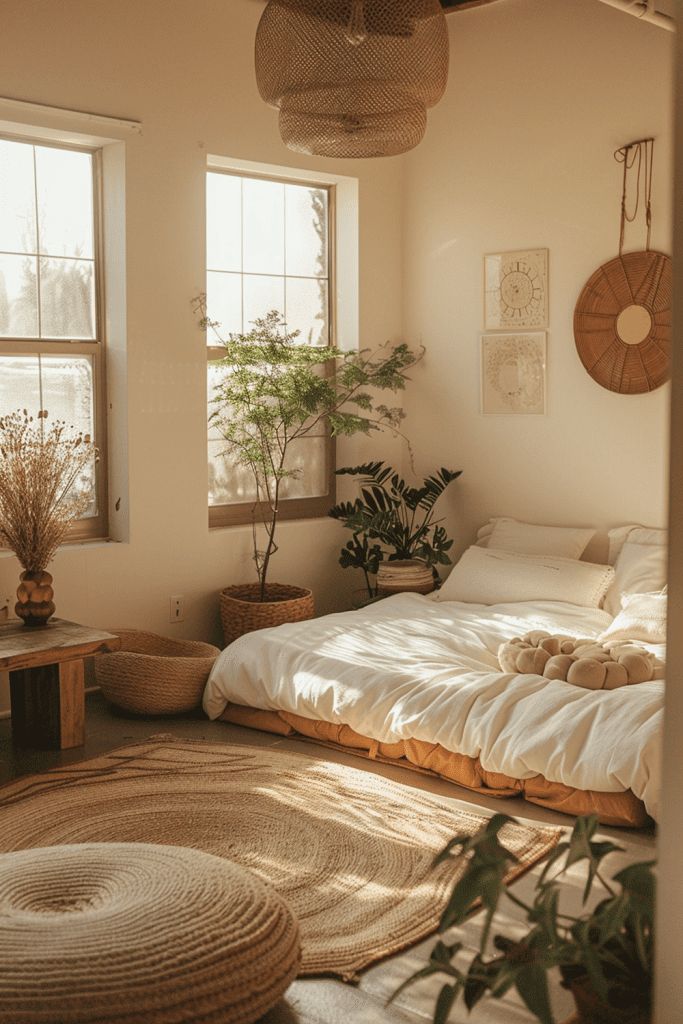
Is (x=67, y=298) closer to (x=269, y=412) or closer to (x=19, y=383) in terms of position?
(x=19, y=383)

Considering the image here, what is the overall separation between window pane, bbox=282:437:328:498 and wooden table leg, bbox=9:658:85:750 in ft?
6.86

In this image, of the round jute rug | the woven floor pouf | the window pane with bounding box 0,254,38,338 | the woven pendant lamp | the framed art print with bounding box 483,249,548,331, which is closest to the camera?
the woven floor pouf

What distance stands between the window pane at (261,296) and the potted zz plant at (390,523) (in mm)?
958

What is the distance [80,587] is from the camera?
5195 millimetres

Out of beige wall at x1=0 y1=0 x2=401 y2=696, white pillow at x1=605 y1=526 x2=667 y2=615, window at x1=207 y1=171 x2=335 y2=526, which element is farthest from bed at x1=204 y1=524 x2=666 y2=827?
window at x1=207 y1=171 x2=335 y2=526

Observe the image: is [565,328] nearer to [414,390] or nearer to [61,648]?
[414,390]

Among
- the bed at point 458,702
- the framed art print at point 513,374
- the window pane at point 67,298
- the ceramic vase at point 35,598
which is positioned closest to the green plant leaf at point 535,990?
the bed at point 458,702

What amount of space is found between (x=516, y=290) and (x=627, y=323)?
2.30ft

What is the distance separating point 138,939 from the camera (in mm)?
2346

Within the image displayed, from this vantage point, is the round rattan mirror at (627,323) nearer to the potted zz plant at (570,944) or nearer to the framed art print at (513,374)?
the framed art print at (513,374)

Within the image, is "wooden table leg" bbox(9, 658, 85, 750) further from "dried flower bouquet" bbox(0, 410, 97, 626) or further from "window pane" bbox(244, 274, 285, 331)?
"window pane" bbox(244, 274, 285, 331)

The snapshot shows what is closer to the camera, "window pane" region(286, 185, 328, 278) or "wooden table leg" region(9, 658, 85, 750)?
"wooden table leg" region(9, 658, 85, 750)

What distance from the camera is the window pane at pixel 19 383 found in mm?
5035

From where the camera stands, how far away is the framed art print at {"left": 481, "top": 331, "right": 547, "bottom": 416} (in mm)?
5988
